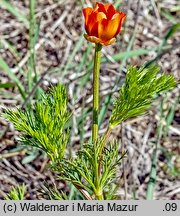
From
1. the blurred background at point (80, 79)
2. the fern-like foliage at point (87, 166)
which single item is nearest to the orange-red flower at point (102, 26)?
the fern-like foliage at point (87, 166)

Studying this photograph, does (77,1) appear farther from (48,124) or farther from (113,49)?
(48,124)

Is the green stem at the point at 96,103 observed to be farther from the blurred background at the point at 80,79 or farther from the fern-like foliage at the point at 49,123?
the blurred background at the point at 80,79

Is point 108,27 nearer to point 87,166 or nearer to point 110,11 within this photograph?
point 110,11

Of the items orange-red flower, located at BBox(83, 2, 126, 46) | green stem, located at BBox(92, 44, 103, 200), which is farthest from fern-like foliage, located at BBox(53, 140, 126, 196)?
orange-red flower, located at BBox(83, 2, 126, 46)

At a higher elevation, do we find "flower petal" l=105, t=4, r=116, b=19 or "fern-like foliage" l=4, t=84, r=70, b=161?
"flower petal" l=105, t=4, r=116, b=19

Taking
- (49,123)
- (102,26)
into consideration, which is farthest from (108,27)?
(49,123)

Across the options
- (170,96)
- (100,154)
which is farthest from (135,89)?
(170,96)

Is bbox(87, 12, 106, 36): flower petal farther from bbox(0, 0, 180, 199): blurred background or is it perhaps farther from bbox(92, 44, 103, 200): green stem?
bbox(0, 0, 180, 199): blurred background
